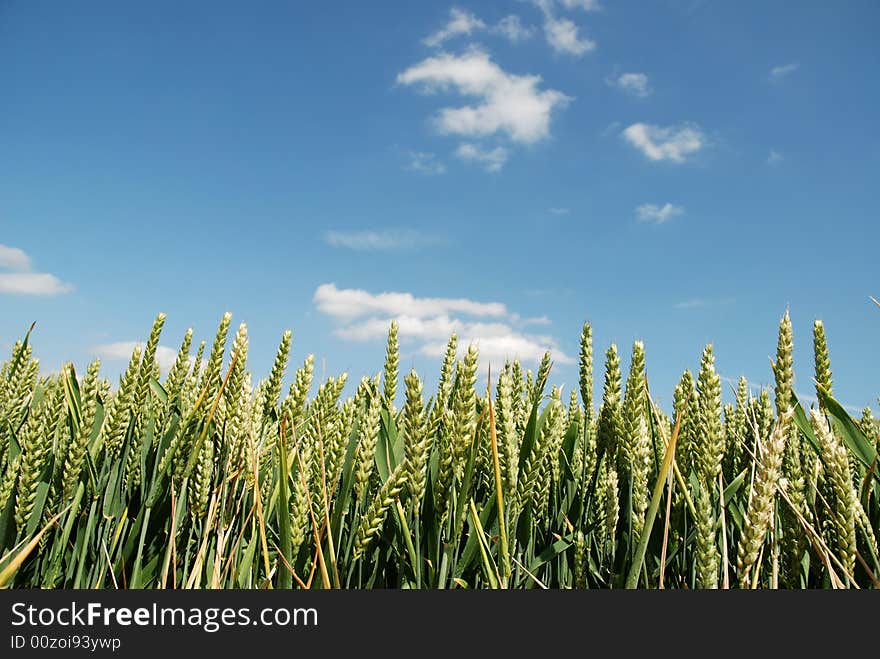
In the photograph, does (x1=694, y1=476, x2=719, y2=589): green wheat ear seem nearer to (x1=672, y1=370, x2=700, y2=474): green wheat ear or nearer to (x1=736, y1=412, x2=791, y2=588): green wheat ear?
(x1=736, y1=412, x2=791, y2=588): green wheat ear

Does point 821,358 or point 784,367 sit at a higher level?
point 821,358

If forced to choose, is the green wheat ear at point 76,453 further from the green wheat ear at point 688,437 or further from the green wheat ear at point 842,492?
the green wheat ear at point 842,492

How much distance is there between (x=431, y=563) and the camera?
1.17 meters

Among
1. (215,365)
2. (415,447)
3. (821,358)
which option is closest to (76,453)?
(215,365)

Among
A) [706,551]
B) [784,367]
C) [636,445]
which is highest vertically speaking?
[784,367]

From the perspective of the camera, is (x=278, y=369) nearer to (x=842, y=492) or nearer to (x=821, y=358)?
(x=842, y=492)

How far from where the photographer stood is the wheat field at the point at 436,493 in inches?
44.1

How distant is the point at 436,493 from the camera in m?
1.16

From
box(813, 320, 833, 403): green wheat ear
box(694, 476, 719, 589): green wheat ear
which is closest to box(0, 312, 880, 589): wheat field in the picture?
box(694, 476, 719, 589): green wheat ear

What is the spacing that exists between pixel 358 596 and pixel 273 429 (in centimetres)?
69

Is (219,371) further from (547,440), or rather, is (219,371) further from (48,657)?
(547,440)

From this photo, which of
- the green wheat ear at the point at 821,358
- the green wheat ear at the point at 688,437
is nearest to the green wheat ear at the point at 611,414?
the green wheat ear at the point at 688,437

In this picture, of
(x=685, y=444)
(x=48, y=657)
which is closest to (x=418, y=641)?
(x=48, y=657)

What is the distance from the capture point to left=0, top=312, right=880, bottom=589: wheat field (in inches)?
44.1
